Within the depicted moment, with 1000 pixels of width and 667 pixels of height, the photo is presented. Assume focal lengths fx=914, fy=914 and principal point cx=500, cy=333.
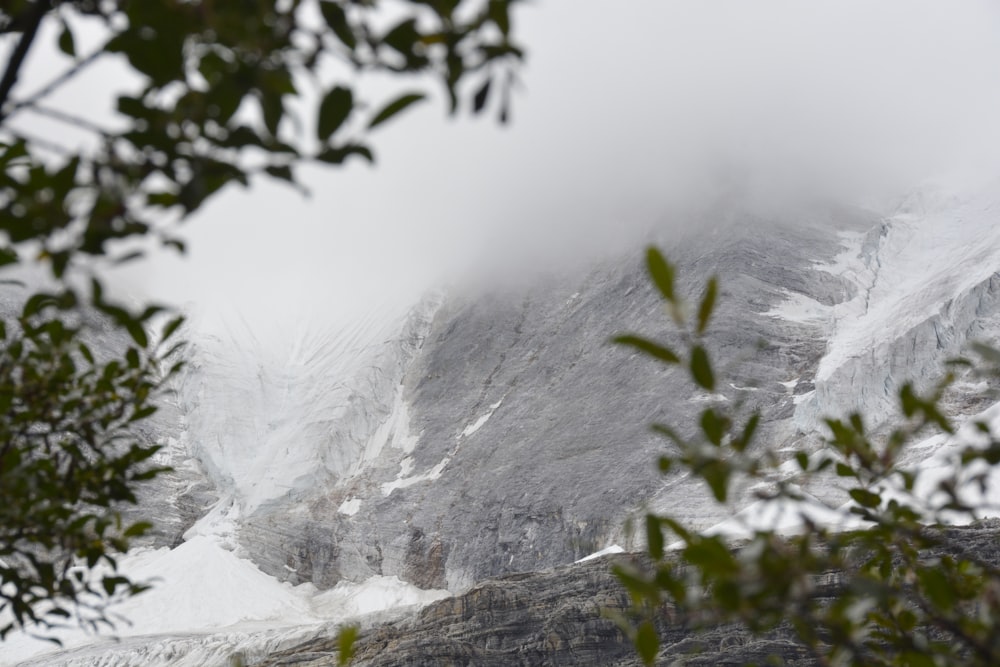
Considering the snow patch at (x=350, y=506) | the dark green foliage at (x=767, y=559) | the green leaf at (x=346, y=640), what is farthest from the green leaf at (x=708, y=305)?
the snow patch at (x=350, y=506)

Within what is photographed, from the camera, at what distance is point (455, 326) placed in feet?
198

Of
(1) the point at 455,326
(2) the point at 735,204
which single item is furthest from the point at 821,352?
(1) the point at 455,326

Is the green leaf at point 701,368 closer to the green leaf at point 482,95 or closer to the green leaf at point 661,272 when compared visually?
the green leaf at point 661,272

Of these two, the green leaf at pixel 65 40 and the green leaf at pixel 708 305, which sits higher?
the green leaf at pixel 65 40

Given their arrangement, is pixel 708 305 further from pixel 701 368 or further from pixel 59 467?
pixel 59 467

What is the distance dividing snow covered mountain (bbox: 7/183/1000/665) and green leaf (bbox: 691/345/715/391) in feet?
109

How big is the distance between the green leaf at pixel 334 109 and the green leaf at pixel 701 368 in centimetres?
63

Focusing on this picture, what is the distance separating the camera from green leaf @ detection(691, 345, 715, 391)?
140cm

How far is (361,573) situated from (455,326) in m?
18.2

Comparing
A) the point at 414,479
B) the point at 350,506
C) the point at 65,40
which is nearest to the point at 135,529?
the point at 65,40

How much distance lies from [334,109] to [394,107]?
0.09 meters

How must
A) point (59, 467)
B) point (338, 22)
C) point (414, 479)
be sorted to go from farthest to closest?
point (414, 479) < point (59, 467) < point (338, 22)

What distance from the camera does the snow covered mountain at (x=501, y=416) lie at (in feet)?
130

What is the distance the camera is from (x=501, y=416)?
51250mm
